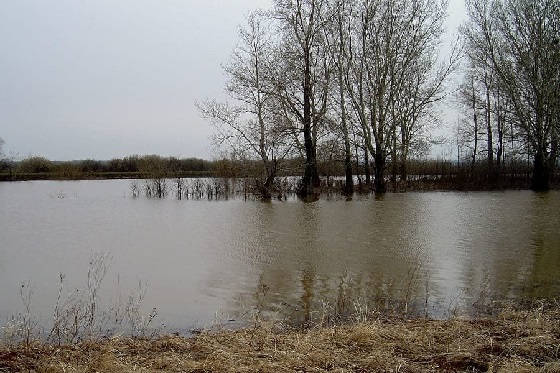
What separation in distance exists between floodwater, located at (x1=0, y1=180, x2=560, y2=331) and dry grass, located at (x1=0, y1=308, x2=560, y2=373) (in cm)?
124

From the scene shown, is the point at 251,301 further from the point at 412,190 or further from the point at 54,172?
the point at 54,172

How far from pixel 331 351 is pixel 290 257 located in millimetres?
6329

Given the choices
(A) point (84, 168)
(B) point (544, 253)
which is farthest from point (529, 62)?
(A) point (84, 168)

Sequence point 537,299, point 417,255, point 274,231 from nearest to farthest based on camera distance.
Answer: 1. point 537,299
2. point 417,255
3. point 274,231

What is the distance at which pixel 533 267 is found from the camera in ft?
31.2

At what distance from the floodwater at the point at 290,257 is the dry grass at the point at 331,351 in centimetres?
124

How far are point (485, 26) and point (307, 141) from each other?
38.8 ft

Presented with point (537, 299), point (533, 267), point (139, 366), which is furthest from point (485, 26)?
point (139, 366)

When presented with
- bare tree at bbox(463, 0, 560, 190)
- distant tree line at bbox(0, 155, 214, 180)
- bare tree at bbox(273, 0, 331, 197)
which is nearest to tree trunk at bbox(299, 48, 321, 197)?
bare tree at bbox(273, 0, 331, 197)

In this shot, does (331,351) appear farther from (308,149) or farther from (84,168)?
(84,168)

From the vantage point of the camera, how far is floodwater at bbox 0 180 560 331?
7.49m

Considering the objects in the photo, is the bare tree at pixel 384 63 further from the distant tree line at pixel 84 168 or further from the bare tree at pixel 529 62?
the distant tree line at pixel 84 168

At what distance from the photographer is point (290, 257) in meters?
11.0

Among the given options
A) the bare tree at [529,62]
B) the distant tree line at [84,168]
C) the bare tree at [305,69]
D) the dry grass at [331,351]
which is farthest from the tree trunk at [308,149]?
the dry grass at [331,351]
